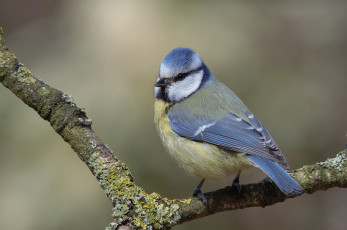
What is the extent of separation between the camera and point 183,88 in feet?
8.88

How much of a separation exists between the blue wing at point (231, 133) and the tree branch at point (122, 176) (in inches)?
6.6

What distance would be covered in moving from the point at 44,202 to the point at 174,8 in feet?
6.56

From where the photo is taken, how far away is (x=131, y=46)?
3787 millimetres

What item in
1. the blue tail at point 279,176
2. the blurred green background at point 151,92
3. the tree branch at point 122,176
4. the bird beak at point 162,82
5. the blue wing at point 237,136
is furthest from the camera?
the blurred green background at point 151,92

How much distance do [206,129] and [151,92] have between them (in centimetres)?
109

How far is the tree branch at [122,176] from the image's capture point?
186 cm

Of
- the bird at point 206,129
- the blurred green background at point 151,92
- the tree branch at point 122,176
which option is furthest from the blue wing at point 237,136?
the blurred green background at point 151,92

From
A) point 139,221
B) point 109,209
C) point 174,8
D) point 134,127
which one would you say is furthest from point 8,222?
point 174,8

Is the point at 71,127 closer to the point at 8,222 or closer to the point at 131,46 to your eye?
the point at 8,222

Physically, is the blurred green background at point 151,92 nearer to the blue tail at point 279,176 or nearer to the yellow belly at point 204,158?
the yellow belly at point 204,158

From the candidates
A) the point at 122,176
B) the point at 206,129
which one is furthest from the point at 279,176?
the point at 122,176

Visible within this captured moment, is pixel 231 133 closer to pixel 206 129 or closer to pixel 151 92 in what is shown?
pixel 206 129

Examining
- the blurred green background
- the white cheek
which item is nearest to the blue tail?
the white cheek

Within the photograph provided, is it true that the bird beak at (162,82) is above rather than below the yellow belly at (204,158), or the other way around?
above
